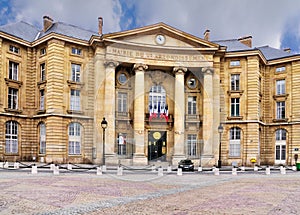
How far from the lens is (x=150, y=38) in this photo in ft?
146

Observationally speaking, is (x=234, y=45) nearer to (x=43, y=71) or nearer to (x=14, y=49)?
(x=43, y=71)

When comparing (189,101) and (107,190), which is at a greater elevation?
(189,101)

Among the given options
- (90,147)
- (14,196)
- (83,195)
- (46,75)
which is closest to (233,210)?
(83,195)

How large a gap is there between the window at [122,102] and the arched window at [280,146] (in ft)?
71.3

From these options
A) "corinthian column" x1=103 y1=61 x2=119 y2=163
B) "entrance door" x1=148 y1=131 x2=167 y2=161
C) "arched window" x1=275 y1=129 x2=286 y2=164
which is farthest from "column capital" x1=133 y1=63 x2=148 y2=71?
"arched window" x1=275 y1=129 x2=286 y2=164

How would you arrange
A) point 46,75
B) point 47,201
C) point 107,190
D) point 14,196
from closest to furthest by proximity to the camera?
1. point 47,201
2. point 14,196
3. point 107,190
4. point 46,75

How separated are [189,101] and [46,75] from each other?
18588 millimetres

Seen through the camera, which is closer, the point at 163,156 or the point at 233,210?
the point at 233,210

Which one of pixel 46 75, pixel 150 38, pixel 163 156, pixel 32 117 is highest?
pixel 150 38

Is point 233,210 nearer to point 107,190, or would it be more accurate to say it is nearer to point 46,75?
point 107,190

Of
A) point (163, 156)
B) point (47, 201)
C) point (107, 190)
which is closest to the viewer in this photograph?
point (47, 201)

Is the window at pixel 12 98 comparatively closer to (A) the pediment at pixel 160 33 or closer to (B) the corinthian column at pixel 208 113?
(A) the pediment at pixel 160 33

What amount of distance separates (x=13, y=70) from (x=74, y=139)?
36.0ft

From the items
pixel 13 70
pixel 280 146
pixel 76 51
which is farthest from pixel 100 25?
pixel 280 146
